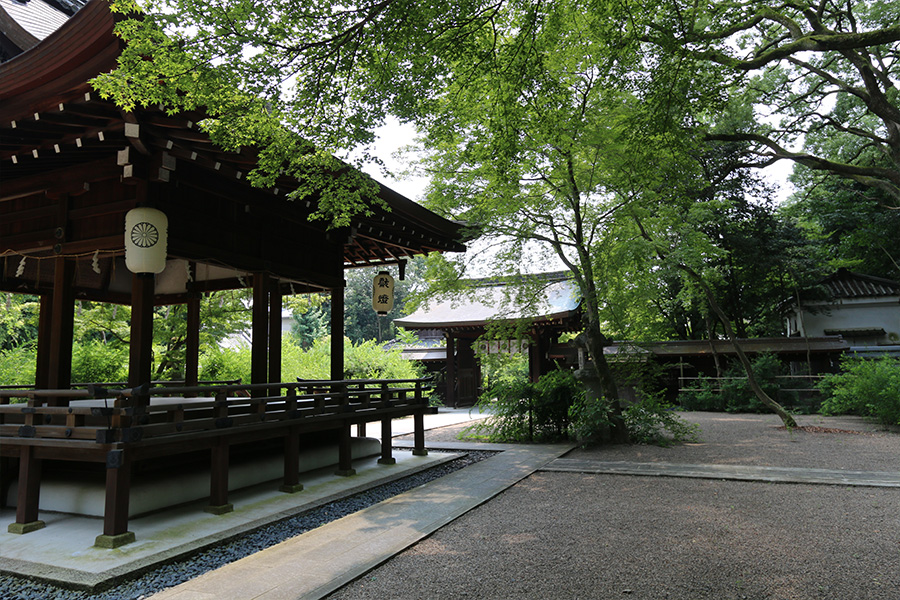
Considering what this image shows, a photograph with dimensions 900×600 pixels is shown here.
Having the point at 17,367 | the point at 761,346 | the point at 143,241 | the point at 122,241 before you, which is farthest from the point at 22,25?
the point at 761,346

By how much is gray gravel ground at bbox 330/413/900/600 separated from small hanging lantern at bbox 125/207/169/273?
385 cm

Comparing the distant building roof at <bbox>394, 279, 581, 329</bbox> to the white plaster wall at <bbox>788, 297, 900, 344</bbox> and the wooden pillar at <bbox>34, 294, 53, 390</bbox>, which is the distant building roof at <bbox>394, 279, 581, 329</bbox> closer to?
the wooden pillar at <bbox>34, 294, 53, 390</bbox>

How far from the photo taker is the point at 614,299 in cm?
1020

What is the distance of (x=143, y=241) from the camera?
5434 mm

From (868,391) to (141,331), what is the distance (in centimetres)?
1636

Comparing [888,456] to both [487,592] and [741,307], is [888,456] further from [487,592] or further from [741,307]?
[741,307]

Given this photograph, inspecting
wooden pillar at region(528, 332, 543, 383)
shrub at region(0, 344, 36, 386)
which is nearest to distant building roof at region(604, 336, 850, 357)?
wooden pillar at region(528, 332, 543, 383)

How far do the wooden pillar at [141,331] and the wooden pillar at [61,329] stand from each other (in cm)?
83

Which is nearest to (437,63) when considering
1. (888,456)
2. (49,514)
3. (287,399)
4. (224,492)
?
(287,399)

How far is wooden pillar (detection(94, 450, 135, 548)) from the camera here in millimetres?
4469

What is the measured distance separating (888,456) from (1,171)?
1377 cm

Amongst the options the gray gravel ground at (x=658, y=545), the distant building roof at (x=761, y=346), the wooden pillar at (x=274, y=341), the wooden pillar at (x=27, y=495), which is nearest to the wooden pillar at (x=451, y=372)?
the distant building roof at (x=761, y=346)

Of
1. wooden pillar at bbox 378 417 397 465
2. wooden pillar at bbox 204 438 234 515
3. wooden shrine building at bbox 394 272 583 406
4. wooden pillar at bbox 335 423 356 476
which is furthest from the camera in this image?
wooden shrine building at bbox 394 272 583 406

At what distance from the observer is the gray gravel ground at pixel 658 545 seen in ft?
11.8
